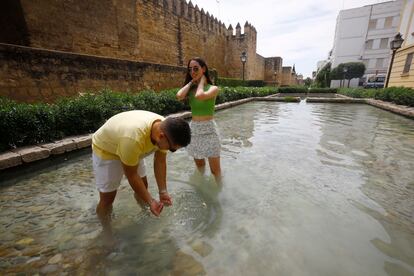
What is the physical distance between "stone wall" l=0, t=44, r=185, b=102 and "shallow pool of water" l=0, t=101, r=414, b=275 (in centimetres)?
288

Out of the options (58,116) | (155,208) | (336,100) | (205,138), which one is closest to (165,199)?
(155,208)

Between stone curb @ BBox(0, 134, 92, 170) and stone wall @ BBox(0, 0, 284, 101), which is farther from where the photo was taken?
stone wall @ BBox(0, 0, 284, 101)

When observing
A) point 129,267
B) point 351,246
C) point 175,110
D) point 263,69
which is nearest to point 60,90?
point 175,110

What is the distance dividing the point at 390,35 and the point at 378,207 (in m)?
42.5

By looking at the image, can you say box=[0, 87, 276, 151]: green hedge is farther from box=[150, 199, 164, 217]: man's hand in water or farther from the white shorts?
box=[150, 199, 164, 217]: man's hand in water

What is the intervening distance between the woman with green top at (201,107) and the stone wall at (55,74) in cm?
510

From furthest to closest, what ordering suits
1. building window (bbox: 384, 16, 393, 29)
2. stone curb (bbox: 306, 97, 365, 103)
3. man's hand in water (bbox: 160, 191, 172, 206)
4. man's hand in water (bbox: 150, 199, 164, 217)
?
building window (bbox: 384, 16, 393, 29) → stone curb (bbox: 306, 97, 365, 103) → man's hand in water (bbox: 160, 191, 172, 206) → man's hand in water (bbox: 150, 199, 164, 217)

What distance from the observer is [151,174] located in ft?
11.7

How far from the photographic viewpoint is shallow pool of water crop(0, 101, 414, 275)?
5.95 feet

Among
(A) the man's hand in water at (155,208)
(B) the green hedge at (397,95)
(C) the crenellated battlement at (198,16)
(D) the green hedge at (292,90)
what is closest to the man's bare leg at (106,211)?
(A) the man's hand in water at (155,208)

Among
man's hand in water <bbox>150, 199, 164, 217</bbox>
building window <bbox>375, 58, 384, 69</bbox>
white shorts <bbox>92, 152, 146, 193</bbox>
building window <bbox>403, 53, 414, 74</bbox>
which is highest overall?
building window <bbox>375, 58, 384, 69</bbox>

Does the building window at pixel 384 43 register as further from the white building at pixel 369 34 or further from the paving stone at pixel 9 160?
the paving stone at pixel 9 160

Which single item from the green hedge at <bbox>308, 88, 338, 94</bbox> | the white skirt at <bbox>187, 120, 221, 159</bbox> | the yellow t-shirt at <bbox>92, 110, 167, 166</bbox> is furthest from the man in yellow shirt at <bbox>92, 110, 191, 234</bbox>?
the green hedge at <bbox>308, 88, 338, 94</bbox>

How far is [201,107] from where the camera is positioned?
103 inches
